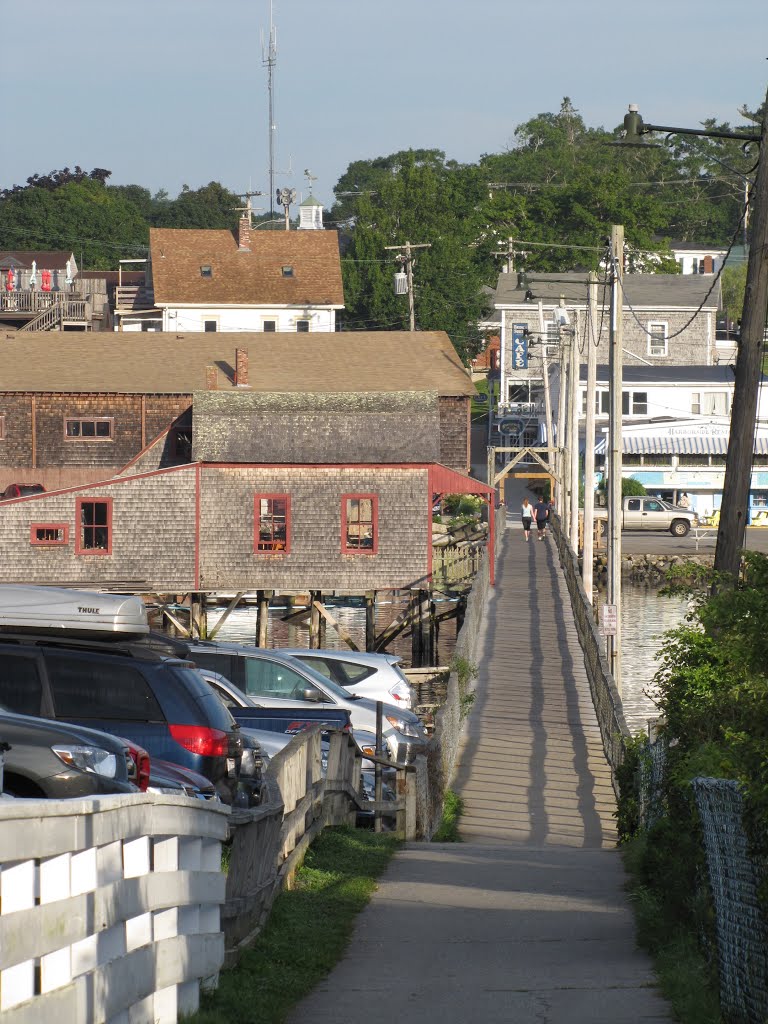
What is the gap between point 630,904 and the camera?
1132 centimetres

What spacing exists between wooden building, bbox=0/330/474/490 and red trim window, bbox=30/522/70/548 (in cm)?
834

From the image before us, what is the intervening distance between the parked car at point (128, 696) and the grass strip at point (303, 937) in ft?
3.88

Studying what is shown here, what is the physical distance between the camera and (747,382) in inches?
643

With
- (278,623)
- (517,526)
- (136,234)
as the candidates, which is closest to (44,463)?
(278,623)

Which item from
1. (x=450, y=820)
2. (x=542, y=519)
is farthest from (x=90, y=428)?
(x=450, y=820)

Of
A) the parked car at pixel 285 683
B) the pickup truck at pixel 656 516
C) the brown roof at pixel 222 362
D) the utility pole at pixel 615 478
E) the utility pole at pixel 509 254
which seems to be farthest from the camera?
the utility pole at pixel 509 254

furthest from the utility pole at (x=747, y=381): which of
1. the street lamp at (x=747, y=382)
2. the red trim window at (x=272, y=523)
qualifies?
the red trim window at (x=272, y=523)

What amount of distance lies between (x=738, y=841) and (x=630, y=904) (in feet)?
13.4

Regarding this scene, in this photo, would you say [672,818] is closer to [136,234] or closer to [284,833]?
[284,833]

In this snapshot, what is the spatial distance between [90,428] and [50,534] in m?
12.4

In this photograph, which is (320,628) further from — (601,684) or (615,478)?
(601,684)

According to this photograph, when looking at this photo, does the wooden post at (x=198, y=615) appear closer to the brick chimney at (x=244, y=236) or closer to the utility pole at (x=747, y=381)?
the utility pole at (x=747, y=381)

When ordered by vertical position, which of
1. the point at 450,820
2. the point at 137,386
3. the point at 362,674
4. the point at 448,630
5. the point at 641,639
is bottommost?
the point at 448,630

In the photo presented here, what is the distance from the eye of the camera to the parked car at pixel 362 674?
22000 mm
